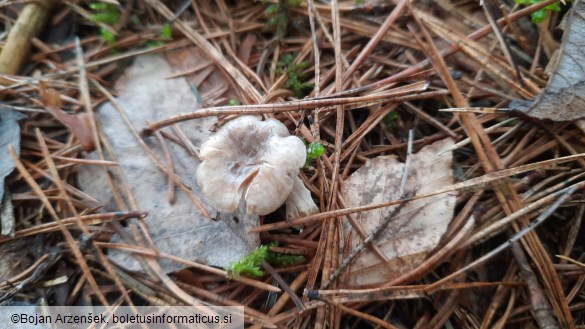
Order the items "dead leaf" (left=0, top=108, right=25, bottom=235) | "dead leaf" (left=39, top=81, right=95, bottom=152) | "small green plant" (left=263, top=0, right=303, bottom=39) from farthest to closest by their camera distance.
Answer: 1. "small green plant" (left=263, top=0, right=303, bottom=39)
2. "dead leaf" (left=39, top=81, right=95, bottom=152)
3. "dead leaf" (left=0, top=108, right=25, bottom=235)

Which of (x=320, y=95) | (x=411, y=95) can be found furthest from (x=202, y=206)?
(x=411, y=95)

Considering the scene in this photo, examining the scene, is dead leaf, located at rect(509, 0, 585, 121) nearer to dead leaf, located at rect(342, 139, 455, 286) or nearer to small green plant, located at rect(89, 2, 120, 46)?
dead leaf, located at rect(342, 139, 455, 286)

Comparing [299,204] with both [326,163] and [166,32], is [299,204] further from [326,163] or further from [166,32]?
[166,32]

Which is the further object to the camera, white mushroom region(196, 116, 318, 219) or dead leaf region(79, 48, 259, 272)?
dead leaf region(79, 48, 259, 272)

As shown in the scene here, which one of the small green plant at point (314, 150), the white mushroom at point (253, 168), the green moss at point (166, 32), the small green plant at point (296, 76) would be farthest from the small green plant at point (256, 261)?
the green moss at point (166, 32)

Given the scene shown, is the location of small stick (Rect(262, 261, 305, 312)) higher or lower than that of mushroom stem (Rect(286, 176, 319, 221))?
lower

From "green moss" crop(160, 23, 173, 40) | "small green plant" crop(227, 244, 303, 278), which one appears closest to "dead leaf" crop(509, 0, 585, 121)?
"small green plant" crop(227, 244, 303, 278)
